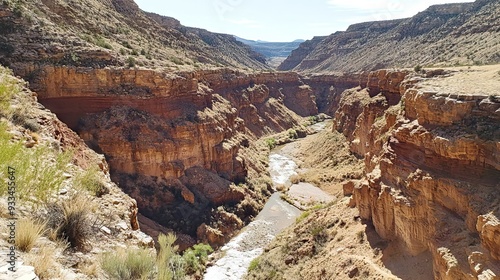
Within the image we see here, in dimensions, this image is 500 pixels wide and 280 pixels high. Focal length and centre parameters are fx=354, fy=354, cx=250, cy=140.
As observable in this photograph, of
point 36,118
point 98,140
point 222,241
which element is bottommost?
point 222,241

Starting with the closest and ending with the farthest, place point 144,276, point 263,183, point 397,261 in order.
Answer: point 144,276 → point 397,261 → point 263,183

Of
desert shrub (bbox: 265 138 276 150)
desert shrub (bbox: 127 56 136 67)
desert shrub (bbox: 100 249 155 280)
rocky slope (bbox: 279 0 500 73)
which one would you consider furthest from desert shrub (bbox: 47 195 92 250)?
Answer: rocky slope (bbox: 279 0 500 73)

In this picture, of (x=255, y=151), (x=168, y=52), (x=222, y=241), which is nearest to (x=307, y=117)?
(x=255, y=151)

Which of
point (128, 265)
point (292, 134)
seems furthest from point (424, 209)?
point (292, 134)

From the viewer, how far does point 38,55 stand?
22516mm

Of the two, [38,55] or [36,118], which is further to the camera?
[38,55]

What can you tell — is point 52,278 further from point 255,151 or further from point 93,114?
point 255,151

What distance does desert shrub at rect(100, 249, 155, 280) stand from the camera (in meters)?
5.80

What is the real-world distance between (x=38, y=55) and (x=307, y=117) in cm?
5605

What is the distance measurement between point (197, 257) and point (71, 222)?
1562cm

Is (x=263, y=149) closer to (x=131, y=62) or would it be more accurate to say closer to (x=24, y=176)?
(x=131, y=62)

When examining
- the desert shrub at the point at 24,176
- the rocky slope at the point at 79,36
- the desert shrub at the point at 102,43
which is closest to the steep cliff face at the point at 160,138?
the rocky slope at the point at 79,36

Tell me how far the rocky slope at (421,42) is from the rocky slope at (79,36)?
37339mm

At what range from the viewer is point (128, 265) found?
6.05 m
